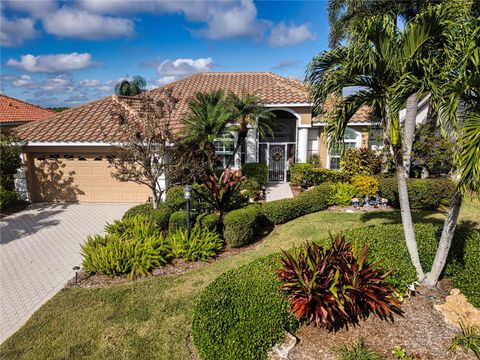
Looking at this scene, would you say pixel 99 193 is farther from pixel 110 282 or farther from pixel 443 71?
pixel 443 71

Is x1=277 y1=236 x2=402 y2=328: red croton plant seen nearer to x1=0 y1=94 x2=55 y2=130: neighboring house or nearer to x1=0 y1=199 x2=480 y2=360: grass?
x1=0 y1=199 x2=480 y2=360: grass

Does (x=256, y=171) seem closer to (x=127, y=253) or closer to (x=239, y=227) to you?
(x=239, y=227)

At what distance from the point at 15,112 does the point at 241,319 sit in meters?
29.0

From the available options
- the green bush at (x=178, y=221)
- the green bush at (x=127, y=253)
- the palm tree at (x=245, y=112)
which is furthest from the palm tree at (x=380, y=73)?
the palm tree at (x=245, y=112)

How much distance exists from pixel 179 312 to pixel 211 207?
4.73 metres

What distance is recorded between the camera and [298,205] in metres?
12.6

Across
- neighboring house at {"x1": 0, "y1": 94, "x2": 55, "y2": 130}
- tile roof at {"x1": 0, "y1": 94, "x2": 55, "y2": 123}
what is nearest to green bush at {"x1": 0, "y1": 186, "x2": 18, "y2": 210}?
neighboring house at {"x1": 0, "y1": 94, "x2": 55, "y2": 130}

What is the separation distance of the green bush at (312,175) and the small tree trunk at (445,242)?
32.0 feet

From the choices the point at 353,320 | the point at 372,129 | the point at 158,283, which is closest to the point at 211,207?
the point at 158,283

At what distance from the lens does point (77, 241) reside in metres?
11.5

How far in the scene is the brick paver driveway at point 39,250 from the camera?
755 centimetres

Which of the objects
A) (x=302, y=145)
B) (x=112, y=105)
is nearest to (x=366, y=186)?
(x=302, y=145)

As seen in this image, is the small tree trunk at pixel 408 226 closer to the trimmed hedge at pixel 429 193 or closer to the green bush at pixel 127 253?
the green bush at pixel 127 253

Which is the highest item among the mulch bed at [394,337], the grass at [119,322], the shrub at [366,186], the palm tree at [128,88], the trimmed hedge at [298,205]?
the palm tree at [128,88]
